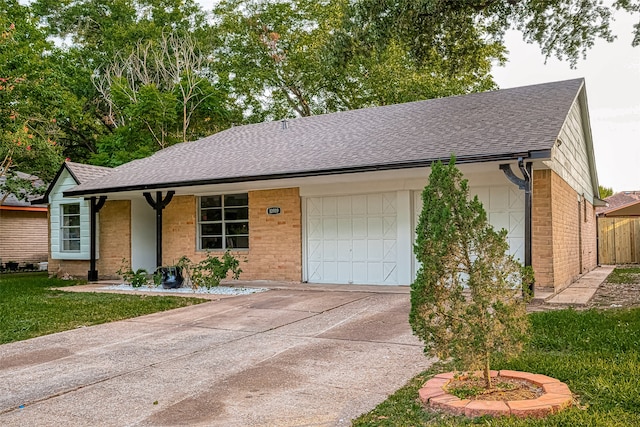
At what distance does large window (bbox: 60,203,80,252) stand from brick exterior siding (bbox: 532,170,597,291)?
12687 mm

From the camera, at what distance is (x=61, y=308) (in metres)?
9.45

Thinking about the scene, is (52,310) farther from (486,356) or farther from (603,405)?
(603,405)

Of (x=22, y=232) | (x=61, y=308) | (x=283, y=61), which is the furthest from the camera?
(x=283, y=61)

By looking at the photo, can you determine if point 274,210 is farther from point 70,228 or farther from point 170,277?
point 70,228

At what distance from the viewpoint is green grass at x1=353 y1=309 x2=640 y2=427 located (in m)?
3.43

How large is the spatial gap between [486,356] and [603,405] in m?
0.81

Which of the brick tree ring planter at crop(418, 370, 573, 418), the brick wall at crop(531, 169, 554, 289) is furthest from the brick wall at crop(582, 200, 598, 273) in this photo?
the brick tree ring planter at crop(418, 370, 573, 418)

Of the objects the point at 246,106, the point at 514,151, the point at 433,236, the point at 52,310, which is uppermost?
the point at 246,106

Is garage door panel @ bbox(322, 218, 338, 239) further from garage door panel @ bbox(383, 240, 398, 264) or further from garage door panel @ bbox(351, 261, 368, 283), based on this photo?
garage door panel @ bbox(383, 240, 398, 264)

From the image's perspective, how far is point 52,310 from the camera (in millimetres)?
9188

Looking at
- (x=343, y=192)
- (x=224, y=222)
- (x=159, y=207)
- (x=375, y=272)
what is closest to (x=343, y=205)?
(x=343, y=192)

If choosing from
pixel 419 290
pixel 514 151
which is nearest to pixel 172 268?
pixel 514 151

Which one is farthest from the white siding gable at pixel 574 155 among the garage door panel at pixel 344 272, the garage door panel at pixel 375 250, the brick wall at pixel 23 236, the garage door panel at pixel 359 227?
the brick wall at pixel 23 236

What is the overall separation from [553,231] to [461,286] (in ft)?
23.0
